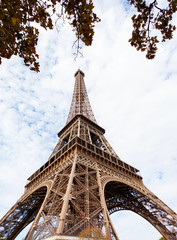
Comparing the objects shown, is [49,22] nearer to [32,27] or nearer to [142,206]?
[32,27]

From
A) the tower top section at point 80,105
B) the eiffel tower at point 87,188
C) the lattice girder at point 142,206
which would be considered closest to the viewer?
the eiffel tower at point 87,188

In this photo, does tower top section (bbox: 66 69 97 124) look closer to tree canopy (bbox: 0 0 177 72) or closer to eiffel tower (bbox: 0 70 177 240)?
eiffel tower (bbox: 0 70 177 240)

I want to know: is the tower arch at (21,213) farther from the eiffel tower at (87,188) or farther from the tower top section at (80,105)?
the tower top section at (80,105)

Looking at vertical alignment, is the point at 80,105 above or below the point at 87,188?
above

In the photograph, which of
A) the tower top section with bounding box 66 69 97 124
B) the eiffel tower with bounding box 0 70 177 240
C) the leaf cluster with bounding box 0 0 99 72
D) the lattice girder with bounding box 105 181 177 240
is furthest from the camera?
the tower top section with bounding box 66 69 97 124

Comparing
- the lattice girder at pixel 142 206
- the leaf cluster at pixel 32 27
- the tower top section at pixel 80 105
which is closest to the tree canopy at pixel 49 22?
the leaf cluster at pixel 32 27

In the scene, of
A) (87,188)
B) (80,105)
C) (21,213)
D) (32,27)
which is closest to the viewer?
(32,27)

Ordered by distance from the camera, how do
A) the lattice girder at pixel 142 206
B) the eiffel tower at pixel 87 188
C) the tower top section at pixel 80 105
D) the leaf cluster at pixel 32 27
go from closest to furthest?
the leaf cluster at pixel 32 27 < the eiffel tower at pixel 87 188 < the lattice girder at pixel 142 206 < the tower top section at pixel 80 105

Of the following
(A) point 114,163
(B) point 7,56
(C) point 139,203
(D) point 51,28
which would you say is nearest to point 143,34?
(D) point 51,28

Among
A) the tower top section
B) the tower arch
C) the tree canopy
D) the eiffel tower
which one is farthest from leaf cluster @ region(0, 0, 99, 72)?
the tower top section

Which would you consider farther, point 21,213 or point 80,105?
point 80,105

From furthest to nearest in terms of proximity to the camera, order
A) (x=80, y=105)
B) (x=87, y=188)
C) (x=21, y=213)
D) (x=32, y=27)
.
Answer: (x=80, y=105) → (x=21, y=213) → (x=87, y=188) → (x=32, y=27)

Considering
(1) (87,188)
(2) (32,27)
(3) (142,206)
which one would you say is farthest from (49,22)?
(3) (142,206)

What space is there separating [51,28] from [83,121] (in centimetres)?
2526
